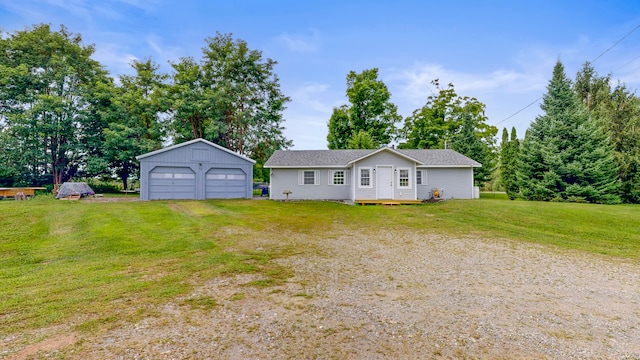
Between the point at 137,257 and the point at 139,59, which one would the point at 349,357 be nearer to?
the point at 137,257

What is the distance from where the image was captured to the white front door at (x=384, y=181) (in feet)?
58.2

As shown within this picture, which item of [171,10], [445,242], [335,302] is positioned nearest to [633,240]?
[445,242]

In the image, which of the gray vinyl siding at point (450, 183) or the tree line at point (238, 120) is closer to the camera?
the tree line at point (238, 120)

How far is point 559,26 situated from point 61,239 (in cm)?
2414

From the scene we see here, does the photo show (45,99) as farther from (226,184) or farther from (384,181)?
(384,181)

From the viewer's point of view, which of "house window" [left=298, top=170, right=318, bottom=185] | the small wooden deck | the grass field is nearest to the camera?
the grass field

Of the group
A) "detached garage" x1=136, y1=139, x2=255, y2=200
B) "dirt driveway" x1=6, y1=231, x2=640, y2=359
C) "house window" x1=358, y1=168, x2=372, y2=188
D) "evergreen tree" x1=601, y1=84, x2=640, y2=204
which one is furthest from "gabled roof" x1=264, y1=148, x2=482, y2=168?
"dirt driveway" x1=6, y1=231, x2=640, y2=359

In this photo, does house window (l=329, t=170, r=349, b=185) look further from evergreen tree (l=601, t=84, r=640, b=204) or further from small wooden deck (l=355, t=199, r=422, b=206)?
evergreen tree (l=601, t=84, r=640, b=204)

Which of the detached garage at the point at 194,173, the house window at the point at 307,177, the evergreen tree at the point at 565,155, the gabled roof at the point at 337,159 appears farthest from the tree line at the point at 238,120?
the house window at the point at 307,177

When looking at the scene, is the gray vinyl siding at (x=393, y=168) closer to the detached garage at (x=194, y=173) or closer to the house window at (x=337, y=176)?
the house window at (x=337, y=176)

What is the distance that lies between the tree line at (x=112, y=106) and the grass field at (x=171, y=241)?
15.7 meters

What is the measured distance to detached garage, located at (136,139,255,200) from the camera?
60.8ft

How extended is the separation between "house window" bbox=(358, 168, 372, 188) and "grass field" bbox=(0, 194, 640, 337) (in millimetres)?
2348

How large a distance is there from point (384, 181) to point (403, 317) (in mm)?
14551
